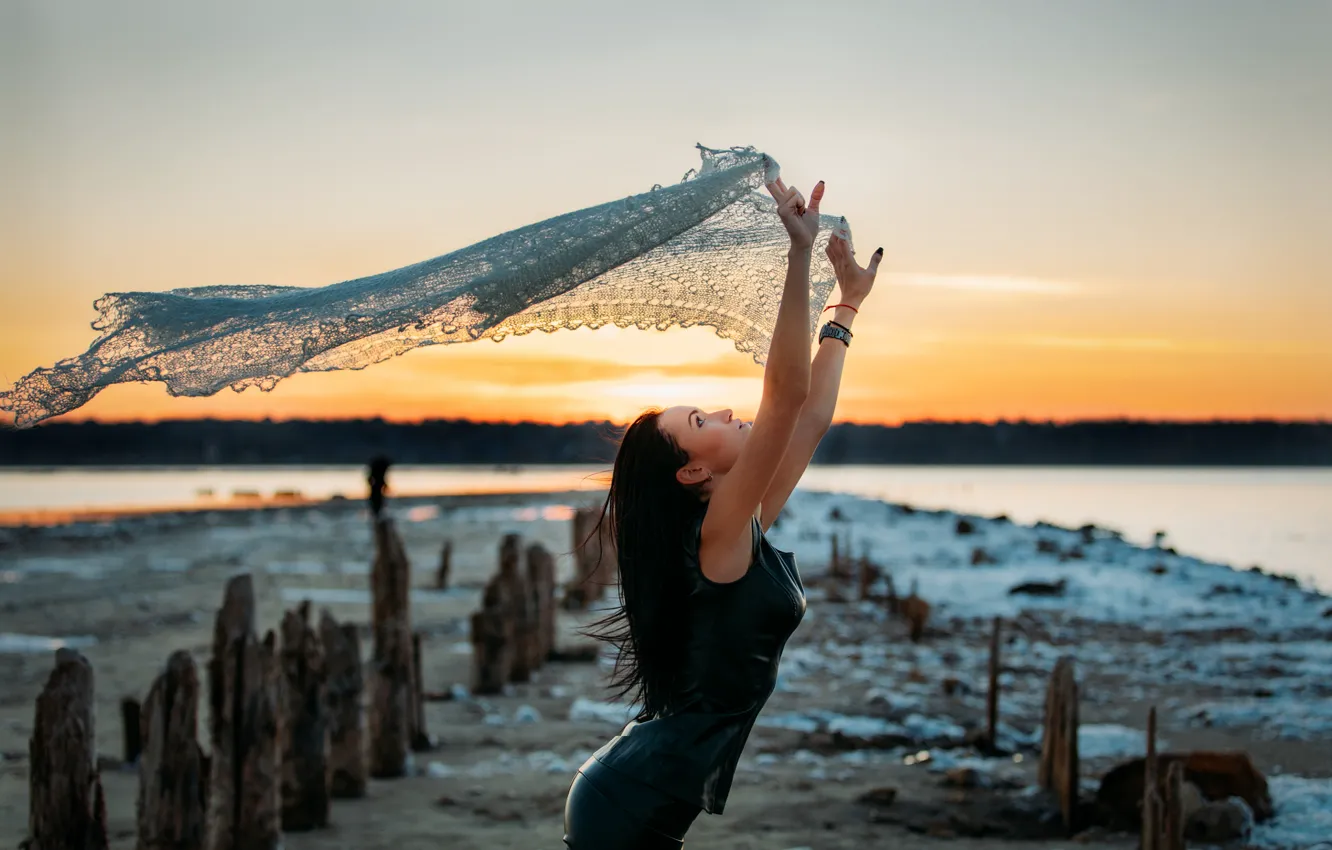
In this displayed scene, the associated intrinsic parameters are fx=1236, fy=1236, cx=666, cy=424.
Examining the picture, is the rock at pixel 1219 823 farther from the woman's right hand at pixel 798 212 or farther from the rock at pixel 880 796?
the woman's right hand at pixel 798 212

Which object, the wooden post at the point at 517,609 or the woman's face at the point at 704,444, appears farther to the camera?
the wooden post at the point at 517,609

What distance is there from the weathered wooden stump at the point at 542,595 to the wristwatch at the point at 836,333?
9822 mm

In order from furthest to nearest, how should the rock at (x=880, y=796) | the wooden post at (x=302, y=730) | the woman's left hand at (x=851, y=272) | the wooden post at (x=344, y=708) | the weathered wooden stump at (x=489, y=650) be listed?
1. the weathered wooden stump at (x=489, y=650)
2. the rock at (x=880, y=796)
3. the wooden post at (x=344, y=708)
4. the wooden post at (x=302, y=730)
5. the woman's left hand at (x=851, y=272)

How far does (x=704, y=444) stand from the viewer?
3.46 metres

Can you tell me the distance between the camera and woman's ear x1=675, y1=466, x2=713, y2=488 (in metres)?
3.45

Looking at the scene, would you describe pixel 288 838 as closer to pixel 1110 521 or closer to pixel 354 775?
pixel 354 775

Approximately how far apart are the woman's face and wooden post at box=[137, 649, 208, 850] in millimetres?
3596

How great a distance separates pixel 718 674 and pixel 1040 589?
19912 mm

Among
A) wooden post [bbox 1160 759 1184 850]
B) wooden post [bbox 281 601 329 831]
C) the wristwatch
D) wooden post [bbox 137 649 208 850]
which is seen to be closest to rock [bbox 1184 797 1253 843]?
wooden post [bbox 1160 759 1184 850]

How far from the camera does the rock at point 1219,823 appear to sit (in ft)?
23.8

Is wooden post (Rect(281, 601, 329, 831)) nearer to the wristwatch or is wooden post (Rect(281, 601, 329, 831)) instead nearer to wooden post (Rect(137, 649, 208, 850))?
wooden post (Rect(137, 649, 208, 850))

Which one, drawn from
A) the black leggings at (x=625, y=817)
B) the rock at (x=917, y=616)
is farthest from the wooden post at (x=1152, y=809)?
the rock at (x=917, y=616)

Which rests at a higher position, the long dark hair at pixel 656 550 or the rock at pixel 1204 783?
the long dark hair at pixel 656 550

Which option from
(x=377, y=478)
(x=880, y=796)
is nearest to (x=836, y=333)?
(x=880, y=796)
